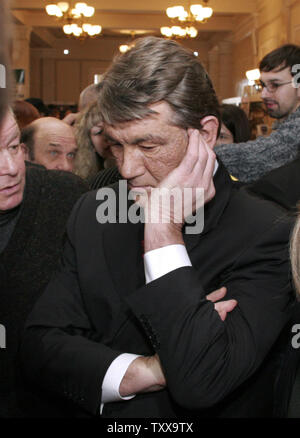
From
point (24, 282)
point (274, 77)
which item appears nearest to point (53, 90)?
point (274, 77)

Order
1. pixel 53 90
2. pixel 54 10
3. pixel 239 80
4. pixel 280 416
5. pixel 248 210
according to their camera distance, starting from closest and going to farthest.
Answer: pixel 280 416 < pixel 248 210 < pixel 54 10 < pixel 239 80 < pixel 53 90

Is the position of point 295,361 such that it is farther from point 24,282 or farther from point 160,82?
point 24,282

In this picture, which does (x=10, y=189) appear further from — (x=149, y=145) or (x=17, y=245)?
(x=149, y=145)

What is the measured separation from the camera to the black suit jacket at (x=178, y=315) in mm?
1256

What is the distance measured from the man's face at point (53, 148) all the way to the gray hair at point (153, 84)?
1.87 metres

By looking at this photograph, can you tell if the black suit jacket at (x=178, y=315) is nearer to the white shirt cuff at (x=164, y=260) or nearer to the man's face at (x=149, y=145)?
the white shirt cuff at (x=164, y=260)

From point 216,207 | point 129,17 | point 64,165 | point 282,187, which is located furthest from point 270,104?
point 129,17

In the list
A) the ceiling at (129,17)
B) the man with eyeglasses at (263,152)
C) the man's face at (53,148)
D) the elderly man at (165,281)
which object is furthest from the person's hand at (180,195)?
the ceiling at (129,17)

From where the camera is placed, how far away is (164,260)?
4.23 ft

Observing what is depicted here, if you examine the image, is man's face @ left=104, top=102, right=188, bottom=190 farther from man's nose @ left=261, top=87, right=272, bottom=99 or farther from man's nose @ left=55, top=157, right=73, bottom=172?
man's nose @ left=261, top=87, right=272, bottom=99

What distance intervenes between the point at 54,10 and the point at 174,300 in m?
12.1

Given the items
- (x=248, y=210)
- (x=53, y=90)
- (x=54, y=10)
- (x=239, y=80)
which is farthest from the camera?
(x=53, y=90)
